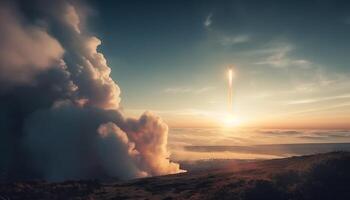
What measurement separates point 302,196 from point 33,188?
391 feet

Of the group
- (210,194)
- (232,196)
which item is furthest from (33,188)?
(232,196)

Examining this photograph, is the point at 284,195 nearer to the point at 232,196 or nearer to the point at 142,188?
the point at 232,196

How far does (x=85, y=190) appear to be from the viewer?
6275 inches

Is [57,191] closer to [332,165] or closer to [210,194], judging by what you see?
[210,194]

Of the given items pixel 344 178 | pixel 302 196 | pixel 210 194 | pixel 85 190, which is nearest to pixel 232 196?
pixel 210 194

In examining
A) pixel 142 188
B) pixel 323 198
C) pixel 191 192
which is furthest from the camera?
pixel 142 188

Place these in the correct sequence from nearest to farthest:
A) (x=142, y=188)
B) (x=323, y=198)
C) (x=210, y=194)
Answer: (x=323, y=198), (x=210, y=194), (x=142, y=188)

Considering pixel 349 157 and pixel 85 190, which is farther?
pixel 85 190

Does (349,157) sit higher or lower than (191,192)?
higher

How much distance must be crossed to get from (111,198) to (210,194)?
4203cm

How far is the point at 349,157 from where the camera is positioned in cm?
12256

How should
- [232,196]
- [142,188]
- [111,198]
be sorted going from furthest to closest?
1. [142,188]
2. [111,198]
3. [232,196]

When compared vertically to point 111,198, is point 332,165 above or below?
above

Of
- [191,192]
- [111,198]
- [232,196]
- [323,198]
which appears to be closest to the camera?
[323,198]
